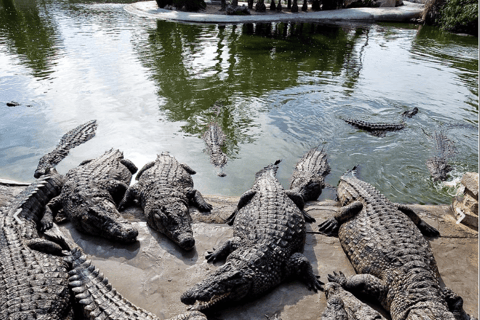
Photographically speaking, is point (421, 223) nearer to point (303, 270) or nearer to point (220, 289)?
point (303, 270)

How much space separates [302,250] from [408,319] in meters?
1.50

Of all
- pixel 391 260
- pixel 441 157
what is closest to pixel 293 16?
pixel 441 157

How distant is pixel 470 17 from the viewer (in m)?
21.2

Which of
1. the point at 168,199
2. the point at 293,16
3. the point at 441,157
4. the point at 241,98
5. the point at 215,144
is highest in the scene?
the point at 293,16

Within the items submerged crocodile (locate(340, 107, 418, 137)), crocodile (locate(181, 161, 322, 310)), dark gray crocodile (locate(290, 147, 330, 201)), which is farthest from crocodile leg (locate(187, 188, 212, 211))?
submerged crocodile (locate(340, 107, 418, 137))

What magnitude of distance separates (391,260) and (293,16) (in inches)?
986

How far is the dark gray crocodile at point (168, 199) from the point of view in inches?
182

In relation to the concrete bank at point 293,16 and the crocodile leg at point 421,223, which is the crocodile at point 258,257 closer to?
the crocodile leg at point 421,223

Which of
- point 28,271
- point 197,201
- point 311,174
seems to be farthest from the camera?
point 311,174

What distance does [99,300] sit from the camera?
3180 mm

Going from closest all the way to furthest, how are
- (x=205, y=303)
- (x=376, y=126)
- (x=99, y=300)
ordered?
1. (x=99, y=300)
2. (x=205, y=303)
3. (x=376, y=126)

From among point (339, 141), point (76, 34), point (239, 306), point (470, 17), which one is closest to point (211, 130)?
point (339, 141)

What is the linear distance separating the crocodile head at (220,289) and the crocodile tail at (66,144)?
4.41 meters

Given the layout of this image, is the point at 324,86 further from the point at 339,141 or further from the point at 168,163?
the point at 168,163
